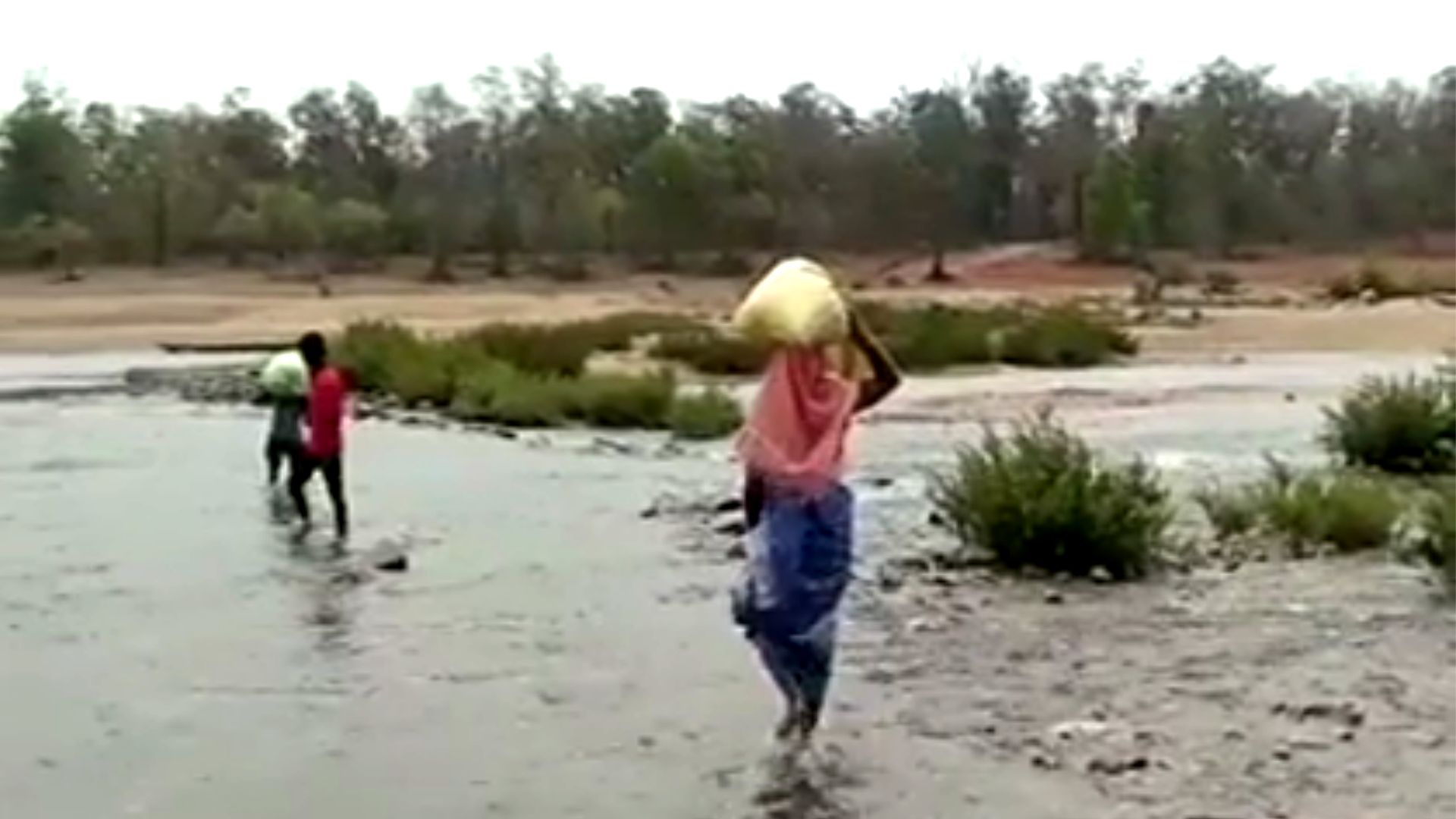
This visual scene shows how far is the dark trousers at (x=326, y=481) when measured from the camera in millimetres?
20250

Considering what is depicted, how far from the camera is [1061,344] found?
5847 centimetres

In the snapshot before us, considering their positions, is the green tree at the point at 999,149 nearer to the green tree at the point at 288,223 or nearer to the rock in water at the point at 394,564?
the green tree at the point at 288,223

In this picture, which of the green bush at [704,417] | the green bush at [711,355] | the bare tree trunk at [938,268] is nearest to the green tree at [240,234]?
the bare tree trunk at [938,268]

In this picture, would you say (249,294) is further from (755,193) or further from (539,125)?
(539,125)

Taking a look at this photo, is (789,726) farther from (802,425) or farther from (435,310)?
(435,310)

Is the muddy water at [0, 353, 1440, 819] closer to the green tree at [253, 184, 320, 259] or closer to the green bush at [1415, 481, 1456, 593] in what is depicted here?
the green bush at [1415, 481, 1456, 593]

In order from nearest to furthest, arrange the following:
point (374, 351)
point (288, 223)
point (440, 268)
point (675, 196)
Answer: point (374, 351) → point (440, 268) → point (288, 223) → point (675, 196)

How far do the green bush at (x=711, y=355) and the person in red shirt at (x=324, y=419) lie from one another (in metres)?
30.3

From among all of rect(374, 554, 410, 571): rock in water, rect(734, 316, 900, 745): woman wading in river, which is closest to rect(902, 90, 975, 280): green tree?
rect(374, 554, 410, 571): rock in water

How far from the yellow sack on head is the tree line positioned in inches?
3444

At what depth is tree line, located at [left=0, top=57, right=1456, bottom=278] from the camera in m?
103

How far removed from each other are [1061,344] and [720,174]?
44.3 m

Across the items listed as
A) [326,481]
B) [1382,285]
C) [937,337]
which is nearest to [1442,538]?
[326,481]

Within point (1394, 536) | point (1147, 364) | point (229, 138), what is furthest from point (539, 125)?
point (1394, 536)
